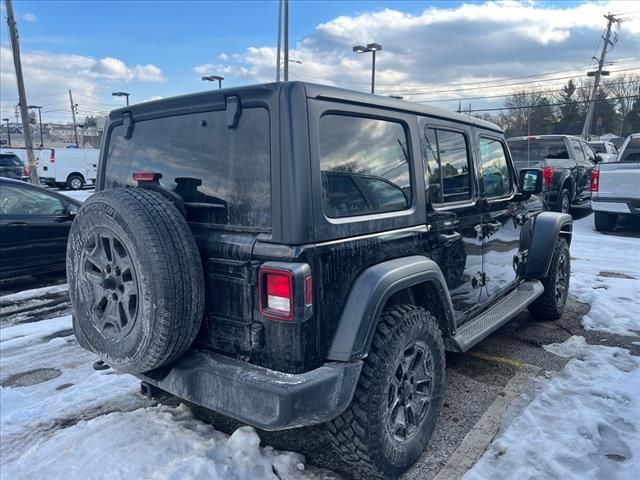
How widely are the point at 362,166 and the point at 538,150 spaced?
432 inches

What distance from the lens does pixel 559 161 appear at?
1199cm

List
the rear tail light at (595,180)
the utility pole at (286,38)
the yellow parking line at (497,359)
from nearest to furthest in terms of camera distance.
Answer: the yellow parking line at (497,359) < the rear tail light at (595,180) < the utility pole at (286,38)

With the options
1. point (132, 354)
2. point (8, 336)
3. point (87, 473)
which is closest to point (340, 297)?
point (132, 354)

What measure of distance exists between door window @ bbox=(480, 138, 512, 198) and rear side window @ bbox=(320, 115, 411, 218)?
1.29 m

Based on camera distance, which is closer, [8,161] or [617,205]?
[617,205]

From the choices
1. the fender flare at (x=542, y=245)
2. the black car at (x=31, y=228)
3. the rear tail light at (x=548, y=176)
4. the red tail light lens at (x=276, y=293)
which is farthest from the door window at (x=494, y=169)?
the rear tail light at (x=548, y=176)

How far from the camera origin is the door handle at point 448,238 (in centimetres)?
308

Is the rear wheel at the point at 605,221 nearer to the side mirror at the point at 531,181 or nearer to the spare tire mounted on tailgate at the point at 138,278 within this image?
the side mirror at the point at 531,181

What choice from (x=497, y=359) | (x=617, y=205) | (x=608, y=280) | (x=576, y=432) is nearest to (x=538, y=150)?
(x=617, y=205)

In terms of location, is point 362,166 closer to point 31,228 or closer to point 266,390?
point 266,390

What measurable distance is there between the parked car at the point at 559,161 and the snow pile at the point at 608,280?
156cm

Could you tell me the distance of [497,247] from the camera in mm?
4035

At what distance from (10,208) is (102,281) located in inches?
191

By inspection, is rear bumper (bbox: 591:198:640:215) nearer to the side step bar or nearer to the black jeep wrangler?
the side step bar
